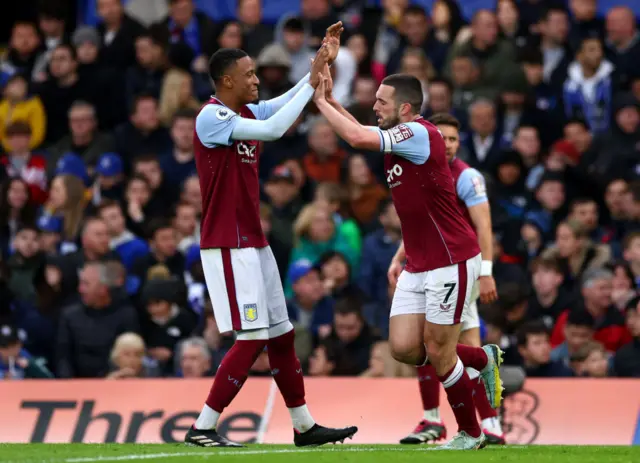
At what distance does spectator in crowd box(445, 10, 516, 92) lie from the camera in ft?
53.2

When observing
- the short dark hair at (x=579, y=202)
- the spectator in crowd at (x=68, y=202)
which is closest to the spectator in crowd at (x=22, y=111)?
the spectator in crowd at (x=68, y=202)

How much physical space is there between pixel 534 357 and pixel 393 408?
1486mm

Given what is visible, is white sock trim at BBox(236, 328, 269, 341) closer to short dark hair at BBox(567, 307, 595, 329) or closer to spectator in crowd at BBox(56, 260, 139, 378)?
short dark hair at BBox(567, 307, 595, 329)

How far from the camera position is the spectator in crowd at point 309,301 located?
46.4 feet

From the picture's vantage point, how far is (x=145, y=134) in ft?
55.7

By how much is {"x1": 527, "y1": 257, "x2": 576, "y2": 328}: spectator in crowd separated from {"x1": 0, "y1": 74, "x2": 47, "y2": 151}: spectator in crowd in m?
6.95

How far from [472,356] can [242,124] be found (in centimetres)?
237

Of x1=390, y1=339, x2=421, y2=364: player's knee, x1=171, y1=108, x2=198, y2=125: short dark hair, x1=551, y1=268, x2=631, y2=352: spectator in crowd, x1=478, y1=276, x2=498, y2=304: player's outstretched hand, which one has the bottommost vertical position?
x1=551, y1=268, x2=631, y2=352: spectator in crowd

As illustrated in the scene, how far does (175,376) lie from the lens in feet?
45.3

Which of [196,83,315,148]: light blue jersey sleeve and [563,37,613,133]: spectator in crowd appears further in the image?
[563,37,613,133]: spectator in crowd

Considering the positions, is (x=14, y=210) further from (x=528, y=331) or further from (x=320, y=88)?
(x=320, y=88)

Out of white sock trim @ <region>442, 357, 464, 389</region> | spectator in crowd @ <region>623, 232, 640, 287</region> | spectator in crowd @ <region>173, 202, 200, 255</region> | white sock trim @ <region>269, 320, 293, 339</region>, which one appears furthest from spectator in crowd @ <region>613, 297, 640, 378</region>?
spectator in crowd @ <region>173, 202, 200, 255</region>

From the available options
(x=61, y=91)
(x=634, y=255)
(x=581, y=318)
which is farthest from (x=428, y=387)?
(x=61, y=91)

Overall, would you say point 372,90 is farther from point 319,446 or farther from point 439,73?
point 319,446
